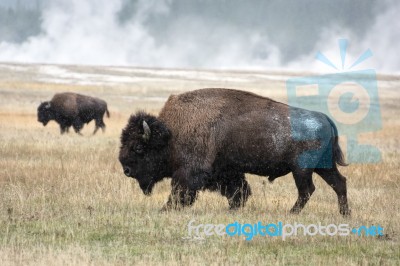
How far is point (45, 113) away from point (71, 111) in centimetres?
109

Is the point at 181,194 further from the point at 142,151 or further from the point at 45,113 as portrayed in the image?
the point at 45,113

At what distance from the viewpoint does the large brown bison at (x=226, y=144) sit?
809 cm

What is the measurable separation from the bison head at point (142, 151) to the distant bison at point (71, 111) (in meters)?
15.7

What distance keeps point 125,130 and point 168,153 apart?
0.63 m

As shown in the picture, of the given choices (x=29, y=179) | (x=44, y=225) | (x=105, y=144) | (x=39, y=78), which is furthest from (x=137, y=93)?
(x=44, y=225)

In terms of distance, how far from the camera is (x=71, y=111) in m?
24.5

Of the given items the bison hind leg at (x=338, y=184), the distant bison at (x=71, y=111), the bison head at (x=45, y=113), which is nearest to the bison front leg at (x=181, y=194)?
the bison hind leg at (x=338, y=184)

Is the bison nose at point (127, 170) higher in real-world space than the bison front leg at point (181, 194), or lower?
higher

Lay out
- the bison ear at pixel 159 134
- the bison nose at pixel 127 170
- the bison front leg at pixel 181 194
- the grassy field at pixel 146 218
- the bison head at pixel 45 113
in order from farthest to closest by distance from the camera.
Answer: the bison head at pixel 45 113 < the bison nose at pixel 127 170 < the bison ear at pixel 159 134 < the bison front leg at pixel 181 194 < the grassy field at pixel 146 218

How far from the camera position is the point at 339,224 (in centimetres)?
746

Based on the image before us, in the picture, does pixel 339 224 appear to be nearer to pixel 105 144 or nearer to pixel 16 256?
pixel 16 256

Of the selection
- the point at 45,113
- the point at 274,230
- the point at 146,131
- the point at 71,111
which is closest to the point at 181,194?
the point at 146,131

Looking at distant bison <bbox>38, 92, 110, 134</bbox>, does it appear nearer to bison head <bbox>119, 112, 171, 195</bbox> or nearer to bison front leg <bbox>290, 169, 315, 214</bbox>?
bison head <bbox>119, 112, 171, 195</bbox>

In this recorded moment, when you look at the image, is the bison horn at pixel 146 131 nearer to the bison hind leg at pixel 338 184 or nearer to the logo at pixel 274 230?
the logo at pixel 274 230
